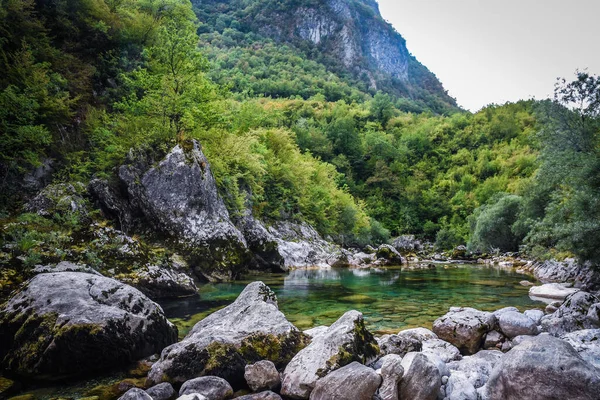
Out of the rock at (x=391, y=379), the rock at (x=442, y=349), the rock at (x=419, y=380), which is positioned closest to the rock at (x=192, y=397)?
the rock at (x=391, y=379)

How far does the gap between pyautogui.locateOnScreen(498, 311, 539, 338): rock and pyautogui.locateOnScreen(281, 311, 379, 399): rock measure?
11.0 ft

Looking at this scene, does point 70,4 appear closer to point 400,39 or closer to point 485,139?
point 485,139

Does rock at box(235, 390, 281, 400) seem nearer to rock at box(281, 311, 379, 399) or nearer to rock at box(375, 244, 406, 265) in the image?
rock at box(281, 311, 379, 399)

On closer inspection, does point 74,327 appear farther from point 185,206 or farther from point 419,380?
point 185,206

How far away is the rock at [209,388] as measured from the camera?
15.2 feet

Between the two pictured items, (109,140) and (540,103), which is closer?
(109,140)

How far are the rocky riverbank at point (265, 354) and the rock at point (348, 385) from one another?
0.5 inches

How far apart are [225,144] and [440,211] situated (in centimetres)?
5256

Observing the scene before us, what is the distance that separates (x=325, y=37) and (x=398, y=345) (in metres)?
135

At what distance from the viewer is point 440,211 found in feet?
215

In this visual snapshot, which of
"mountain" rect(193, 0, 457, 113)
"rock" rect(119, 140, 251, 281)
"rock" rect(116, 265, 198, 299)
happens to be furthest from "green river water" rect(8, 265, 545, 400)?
"mountain" rect(193, 0, 457, 113)

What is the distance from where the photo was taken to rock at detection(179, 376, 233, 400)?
4641 millimetres

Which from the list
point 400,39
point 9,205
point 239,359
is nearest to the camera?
point 239,359

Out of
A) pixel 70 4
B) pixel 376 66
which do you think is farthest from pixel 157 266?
pixel 376 66
